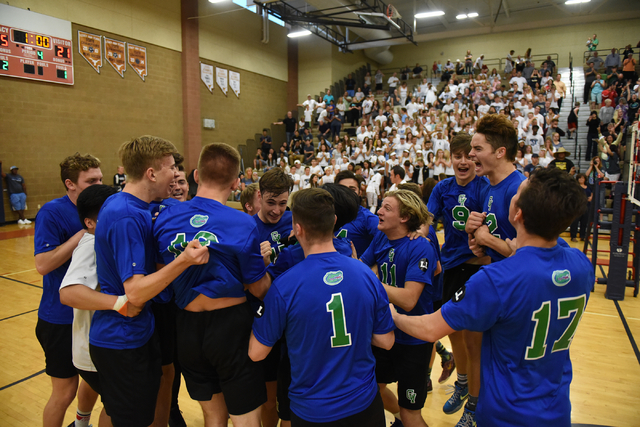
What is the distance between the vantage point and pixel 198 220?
6.37ft

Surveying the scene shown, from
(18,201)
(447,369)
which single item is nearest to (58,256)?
(447,369)

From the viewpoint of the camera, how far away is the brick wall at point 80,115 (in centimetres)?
1208

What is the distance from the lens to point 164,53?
15.9 m

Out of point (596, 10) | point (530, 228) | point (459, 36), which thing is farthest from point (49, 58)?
point (596, 10)

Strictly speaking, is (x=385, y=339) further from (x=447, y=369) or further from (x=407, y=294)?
(x=447, y=369)

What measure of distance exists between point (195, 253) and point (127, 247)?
45cm

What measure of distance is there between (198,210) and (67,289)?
33.0 inches

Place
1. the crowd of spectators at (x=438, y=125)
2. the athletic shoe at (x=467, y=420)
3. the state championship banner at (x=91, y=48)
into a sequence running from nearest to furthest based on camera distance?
the athletic shoe at (x=467, y=420)
the crowd of spectators at (x=438, y=125)
the state championship banner at (x=91, y=48)

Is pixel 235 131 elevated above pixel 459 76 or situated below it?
below

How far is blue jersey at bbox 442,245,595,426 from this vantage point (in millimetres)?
1551

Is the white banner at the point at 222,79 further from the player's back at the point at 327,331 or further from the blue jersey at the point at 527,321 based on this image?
the blue jersey at the point at 527,321

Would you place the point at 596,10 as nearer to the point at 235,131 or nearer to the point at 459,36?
the point at 459,36

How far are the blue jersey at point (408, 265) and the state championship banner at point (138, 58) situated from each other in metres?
15.5

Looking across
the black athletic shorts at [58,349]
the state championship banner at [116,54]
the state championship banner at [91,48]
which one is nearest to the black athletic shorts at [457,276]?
the black athletic shorts at [58,349]
